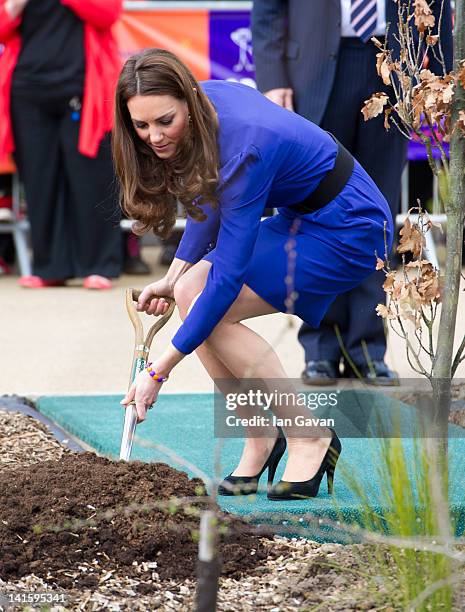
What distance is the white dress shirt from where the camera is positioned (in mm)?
4984

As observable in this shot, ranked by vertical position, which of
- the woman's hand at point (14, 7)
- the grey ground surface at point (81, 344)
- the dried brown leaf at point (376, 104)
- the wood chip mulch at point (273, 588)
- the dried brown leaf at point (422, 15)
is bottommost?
the wood chip mulch at point (273, 588)

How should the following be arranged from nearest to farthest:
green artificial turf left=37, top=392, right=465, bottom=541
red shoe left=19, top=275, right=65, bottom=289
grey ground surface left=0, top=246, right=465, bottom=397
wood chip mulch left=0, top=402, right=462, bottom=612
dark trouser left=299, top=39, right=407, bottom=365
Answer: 1. wood chip mulch left=0, top=402, right=462, bottom=612
2. green artificial turf left=37, top=392, right=465, bottom=541
3. dark trouser left=299, top=39, right=407, bottom=365
4. grey ground surface left=0, top=246, right=465, bottom=397
5. red shoe left=19, top=275, right=65, bottom=289

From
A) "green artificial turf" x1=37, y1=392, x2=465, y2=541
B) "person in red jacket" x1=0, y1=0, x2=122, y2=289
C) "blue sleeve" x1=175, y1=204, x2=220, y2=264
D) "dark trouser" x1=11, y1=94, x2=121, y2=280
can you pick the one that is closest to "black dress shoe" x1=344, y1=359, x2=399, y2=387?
"green artificial turf" x1=37, y1=392, x2=465, y2=541

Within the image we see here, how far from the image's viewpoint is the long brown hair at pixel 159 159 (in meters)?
3.36

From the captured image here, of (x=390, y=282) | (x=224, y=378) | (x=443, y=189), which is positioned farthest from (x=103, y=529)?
(x=443, y=189)

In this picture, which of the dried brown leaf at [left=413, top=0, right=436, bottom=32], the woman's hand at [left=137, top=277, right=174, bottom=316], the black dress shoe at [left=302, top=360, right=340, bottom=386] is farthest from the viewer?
the black dress shoe at [left=302, top=360, right=340, bottom=386]

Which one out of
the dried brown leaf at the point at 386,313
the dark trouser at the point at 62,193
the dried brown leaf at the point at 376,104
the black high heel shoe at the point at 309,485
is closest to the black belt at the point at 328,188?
the dried brown leaf at the point at 376,104

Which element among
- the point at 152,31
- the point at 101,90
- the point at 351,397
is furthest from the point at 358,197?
the point at 152,31

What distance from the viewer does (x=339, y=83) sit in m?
5.13

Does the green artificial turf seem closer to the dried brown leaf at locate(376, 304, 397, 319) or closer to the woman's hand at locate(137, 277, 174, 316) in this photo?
the dried brown leaf at locate(376, 304, 397, 319)

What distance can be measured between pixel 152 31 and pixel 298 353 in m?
3.53

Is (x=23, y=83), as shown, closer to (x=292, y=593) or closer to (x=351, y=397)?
(x=351, y=397)

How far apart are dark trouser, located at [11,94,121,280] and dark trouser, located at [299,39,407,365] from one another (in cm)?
309

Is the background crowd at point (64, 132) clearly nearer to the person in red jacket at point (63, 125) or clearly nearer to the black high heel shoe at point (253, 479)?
the person in red jacket at point (63, 125)
